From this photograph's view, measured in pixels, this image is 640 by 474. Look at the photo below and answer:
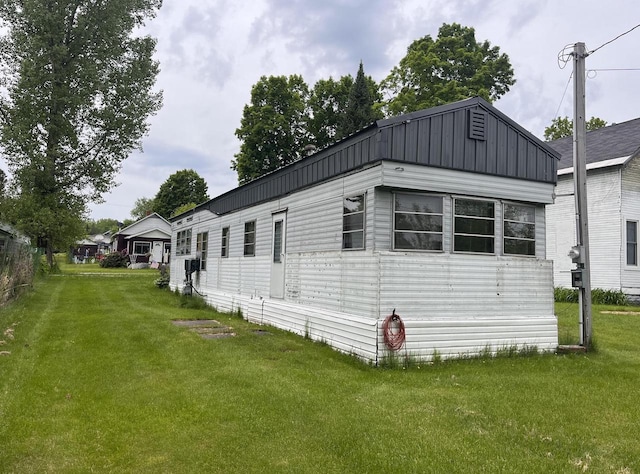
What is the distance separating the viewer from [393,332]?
21.7 ft

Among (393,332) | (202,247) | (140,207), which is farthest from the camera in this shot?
(140,207)

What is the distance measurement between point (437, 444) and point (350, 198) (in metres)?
4.34

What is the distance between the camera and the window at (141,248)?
41.3 metres

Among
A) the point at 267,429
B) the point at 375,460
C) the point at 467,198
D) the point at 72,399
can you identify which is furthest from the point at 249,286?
the point at 375,460

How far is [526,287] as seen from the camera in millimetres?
7746

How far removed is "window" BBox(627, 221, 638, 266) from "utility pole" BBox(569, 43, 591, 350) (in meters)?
8.84

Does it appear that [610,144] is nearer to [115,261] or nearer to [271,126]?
Result: [271,126]

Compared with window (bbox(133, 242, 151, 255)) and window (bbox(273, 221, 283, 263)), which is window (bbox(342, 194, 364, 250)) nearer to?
window (bbox(273, 221, 283, 263))

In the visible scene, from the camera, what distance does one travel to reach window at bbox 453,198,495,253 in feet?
24.1

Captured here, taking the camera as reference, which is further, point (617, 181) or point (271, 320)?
point (617, 181)

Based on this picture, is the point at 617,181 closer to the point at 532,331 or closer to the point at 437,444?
the point at 532,331

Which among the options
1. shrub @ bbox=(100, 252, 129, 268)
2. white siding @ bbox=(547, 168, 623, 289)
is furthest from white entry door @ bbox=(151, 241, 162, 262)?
white siding @ bbox=(547, 168, 623, 289)

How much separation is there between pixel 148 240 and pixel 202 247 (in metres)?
27.5

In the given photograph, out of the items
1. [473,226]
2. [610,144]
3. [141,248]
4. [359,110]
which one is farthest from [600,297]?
[141,248]
